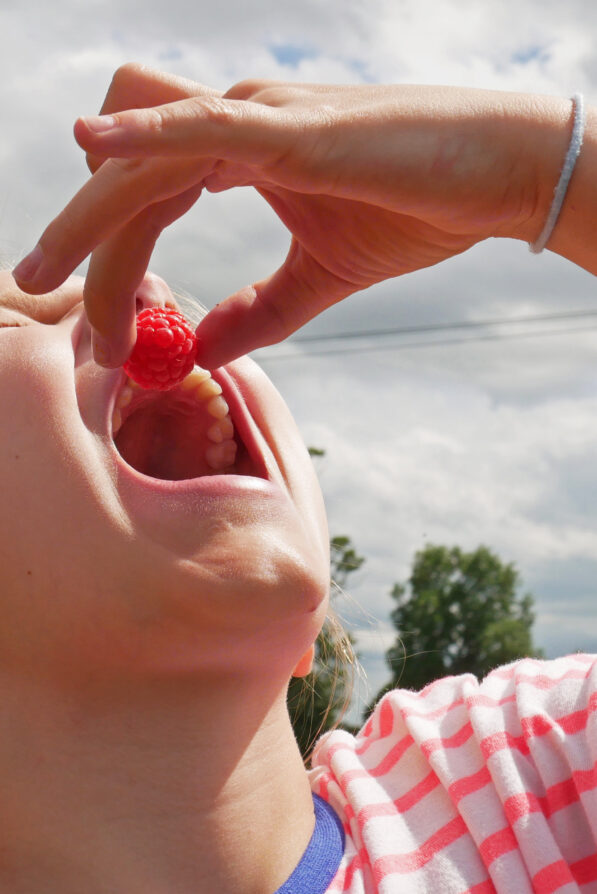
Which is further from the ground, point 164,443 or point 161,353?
point 161,353

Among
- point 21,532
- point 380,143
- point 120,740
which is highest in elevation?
point 380,143

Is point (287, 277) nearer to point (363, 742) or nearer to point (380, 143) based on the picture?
point (380, 143)

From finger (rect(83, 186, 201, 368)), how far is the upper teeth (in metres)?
0.48

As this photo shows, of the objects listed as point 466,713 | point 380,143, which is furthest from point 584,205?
point 466,713

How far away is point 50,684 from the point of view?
1721 mm

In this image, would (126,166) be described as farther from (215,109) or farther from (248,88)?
(248,88)

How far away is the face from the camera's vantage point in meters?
1.65

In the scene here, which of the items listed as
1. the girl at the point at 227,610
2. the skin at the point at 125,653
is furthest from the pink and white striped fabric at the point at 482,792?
the skin at the point at 125,653

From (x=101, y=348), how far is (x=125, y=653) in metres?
0.52

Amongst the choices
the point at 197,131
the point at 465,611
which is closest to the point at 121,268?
the point at 197,131

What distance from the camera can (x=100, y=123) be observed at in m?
1.18

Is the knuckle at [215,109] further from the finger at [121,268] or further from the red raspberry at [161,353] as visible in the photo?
the red raspberry at [161,353]

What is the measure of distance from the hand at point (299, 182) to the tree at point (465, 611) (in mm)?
30136

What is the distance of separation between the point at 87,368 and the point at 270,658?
0.61 meters
